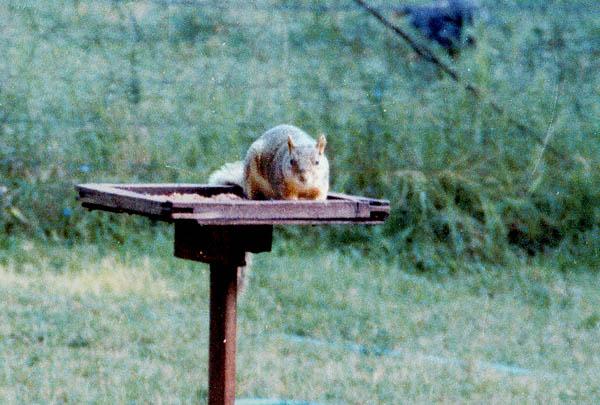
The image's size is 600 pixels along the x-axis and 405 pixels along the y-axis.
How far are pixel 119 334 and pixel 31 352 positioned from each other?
45 cm

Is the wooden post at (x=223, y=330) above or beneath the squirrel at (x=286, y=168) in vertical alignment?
beneath

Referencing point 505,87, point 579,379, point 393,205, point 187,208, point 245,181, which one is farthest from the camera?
point 505,87

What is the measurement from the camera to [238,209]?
321 cm

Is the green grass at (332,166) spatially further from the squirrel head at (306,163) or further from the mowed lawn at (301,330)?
the squirrel head at (306,163)

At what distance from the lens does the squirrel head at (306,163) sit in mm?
3586

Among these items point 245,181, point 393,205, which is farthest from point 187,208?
point 393,205

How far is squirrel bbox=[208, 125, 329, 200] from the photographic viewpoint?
3.59 meters

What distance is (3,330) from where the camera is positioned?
218 inches

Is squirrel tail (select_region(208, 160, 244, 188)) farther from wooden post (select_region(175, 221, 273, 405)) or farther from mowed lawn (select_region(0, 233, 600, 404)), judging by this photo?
mowed lawn (select_region(0, 233, 600, 404))

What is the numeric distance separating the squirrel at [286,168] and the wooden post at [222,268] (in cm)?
14

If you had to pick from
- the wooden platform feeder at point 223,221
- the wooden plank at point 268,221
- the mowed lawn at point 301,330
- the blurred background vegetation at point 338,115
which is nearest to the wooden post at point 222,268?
the wooden platform feeder at point 223,221

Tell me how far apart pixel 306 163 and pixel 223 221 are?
0.50m

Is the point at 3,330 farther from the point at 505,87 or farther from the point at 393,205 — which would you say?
the point at 505,87

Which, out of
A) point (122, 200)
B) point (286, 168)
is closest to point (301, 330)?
point (286, 168)
